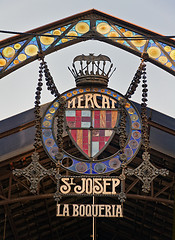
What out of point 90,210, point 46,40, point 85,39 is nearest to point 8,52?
point 46,40

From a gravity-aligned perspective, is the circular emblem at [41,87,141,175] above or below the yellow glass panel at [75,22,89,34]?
below

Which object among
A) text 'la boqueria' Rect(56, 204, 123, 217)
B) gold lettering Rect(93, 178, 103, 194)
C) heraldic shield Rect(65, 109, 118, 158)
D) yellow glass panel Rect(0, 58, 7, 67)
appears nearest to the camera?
text 'la boqueria' Rect(56, 204, 123, 217)

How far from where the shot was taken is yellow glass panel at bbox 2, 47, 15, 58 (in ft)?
44.7

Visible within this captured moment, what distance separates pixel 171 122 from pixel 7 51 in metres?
7.81

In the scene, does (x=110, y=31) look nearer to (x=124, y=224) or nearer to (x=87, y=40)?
(x=87, y=40)

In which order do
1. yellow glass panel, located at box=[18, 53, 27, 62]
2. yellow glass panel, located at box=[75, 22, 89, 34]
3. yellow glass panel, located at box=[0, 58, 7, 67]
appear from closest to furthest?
1. yellow glass panel, located at box=[0, 58, 7, 67]
2. yellow glass panel, located at box=[18, 53, 27, 62]
3. yellow glass panel, located at box=[75, 22, 89, 34]

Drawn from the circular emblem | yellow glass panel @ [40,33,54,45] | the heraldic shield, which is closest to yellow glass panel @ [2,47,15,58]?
yellow glass panel @ [40,33,54,45]

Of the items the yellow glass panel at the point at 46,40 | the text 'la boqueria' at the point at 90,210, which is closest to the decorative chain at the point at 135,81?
the yellow glass panel at the point at 46,40

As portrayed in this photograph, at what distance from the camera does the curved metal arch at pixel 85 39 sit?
44.8 ft

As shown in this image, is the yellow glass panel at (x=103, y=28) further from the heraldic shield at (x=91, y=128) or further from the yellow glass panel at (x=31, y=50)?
the heraldic shield at (x=91, y=128)

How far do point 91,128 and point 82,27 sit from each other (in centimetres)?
224

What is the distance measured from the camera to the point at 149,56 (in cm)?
1378

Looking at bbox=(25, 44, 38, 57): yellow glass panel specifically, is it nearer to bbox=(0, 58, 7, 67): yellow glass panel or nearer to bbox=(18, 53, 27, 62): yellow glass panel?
bbox=(18, 53, 27, 62): yellow glass panel

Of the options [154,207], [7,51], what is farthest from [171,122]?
[7,51]
